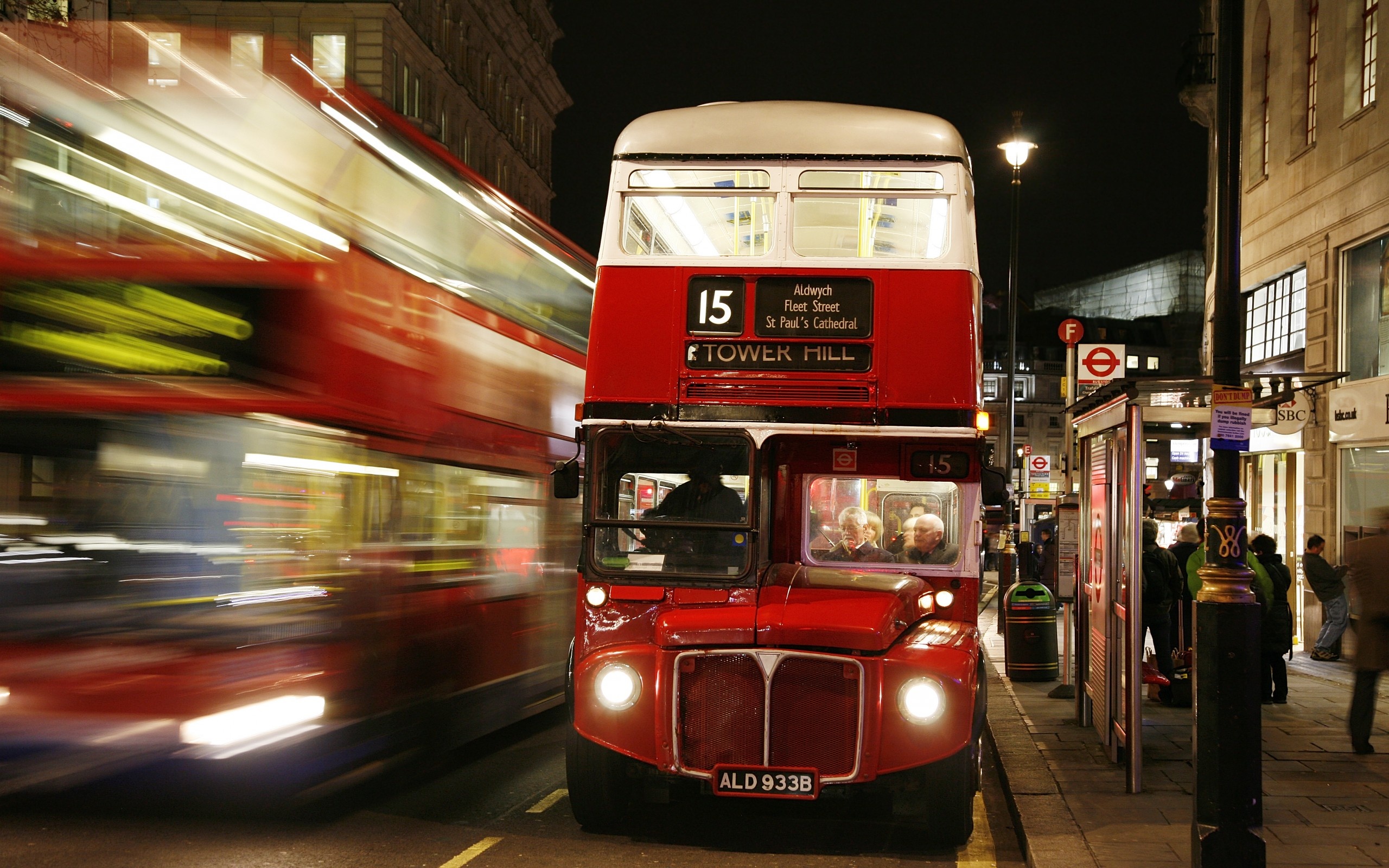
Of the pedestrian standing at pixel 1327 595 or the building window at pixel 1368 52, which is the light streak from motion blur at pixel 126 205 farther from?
the building window at pixel 1368 52

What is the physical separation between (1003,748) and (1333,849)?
301 centimetres

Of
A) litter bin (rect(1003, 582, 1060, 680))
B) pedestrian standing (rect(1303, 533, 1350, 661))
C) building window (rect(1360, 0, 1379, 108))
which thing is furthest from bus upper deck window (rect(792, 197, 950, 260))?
building window (rect(1360, 0, 1379, 108))

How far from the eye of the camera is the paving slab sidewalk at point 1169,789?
6457mm

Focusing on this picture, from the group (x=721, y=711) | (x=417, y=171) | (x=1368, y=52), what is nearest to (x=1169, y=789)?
(x=721, y=711)

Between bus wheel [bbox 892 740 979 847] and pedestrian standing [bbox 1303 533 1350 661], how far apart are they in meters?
8.01

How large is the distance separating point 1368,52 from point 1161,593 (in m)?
7.69

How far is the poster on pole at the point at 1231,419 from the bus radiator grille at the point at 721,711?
256 cm

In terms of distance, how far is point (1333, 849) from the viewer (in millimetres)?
6469

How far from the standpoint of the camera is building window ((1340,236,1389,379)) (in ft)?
47.1

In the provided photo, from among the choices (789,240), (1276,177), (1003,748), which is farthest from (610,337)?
(1276,177)

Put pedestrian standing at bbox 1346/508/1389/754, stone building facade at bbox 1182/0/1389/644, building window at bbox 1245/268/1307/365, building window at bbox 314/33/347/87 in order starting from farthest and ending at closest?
building window at bbox 314/33/347/87 < building window at bbox 1245/268/1307/365 < stone building facade at bbox 1182/0/1389/644 < pedestrian standing at bbox 1346/508/1389/754

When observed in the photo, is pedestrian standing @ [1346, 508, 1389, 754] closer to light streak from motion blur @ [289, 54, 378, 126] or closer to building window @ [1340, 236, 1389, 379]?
building window @ [1340, 236, 1389, 379]

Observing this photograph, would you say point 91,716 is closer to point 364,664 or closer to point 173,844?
point 173,844

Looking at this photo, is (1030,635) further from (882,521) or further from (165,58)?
(165,58)
